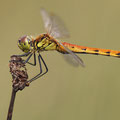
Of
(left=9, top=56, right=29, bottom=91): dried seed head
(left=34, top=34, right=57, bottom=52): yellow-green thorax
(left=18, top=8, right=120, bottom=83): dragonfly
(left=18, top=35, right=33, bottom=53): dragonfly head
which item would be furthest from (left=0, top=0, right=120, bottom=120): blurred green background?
(left=9, top=56, right=29, bottom=91): dried seed head

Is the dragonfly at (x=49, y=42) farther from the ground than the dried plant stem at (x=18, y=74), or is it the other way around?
the dragonfly at (x=49, y=42)

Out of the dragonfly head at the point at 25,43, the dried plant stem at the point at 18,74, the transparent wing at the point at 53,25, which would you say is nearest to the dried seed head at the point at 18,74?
the dried plant stem at the point at 18,74

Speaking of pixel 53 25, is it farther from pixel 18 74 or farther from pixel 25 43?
pixel 18 74

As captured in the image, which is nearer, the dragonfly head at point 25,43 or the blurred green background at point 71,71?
the dragonfly head at point 25,43

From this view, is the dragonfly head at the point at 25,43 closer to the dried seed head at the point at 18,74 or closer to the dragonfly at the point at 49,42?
the dragonfly at the point at 49,42

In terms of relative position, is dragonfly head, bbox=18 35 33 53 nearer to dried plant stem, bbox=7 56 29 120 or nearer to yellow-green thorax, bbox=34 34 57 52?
yellow-green thorax, bbox=34 34 57 52
